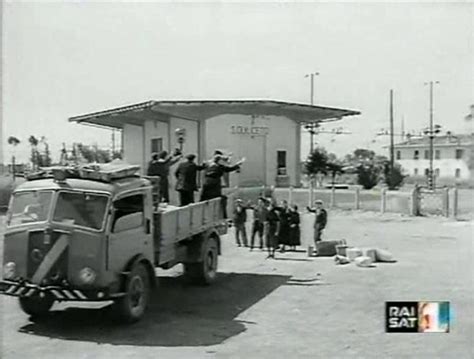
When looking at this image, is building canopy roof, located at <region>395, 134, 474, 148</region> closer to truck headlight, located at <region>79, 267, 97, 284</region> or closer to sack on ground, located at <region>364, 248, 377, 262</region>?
truck headlight, located at <region>79, 267, 97, 284</region>

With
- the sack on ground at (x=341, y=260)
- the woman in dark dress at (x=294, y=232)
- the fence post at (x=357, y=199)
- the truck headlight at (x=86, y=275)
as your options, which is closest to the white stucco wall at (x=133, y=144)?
the truck headlight at (x=86, y=275)

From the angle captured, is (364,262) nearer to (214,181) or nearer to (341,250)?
(341,250)

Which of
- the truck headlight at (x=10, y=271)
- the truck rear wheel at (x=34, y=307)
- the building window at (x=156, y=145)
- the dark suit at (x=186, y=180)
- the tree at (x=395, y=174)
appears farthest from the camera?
the dark suit at (x=186, y=180)

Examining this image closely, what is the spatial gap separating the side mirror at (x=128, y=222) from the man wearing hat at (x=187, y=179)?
601 millimetres

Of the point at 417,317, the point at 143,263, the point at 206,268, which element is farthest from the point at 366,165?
the point at 417,317

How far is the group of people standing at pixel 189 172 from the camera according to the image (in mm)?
6500

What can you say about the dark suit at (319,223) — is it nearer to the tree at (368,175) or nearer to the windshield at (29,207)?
the tree at (368,175)

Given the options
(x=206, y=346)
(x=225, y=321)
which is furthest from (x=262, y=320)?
(x=206, y=346)

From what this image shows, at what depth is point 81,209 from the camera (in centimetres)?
593

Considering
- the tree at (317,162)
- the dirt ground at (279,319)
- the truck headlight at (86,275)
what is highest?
the tree at (317,162)

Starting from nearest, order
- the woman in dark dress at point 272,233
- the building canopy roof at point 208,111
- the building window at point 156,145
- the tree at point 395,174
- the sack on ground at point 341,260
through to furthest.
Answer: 1. the building canopy roof at point 208,111
2. the building window at point 156,145
3. the tree at point 395,174
4. the sack on ground at point 341,260
5. the woman in dark dress at point 272,233

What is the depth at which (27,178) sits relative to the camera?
6.07 m

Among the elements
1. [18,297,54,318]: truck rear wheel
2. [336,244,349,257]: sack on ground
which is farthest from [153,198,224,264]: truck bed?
[336,244,349,257]: sack on ground

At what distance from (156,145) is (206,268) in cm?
185
